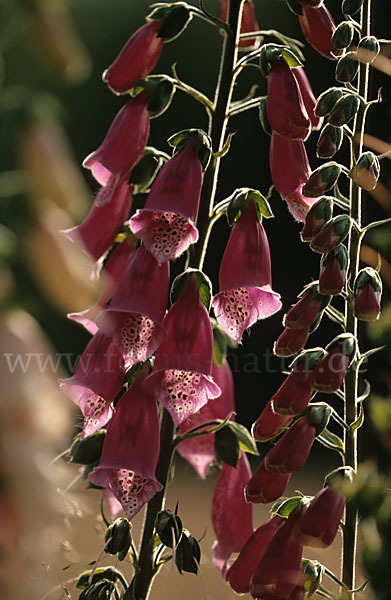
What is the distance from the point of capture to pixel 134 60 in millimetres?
980

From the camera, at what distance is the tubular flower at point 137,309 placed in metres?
0.97

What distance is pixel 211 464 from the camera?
1.14m

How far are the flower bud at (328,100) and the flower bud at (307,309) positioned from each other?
18cm

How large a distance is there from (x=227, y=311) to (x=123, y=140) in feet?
0.74

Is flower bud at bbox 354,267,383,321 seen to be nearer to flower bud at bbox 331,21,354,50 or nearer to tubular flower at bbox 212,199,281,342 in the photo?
tubular flower at bbox 212,199,281,342

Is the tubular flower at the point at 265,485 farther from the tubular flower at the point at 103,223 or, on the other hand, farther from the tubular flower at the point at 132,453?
the tubular flower at the point at 103,223

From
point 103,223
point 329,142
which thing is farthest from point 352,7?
point 103,223

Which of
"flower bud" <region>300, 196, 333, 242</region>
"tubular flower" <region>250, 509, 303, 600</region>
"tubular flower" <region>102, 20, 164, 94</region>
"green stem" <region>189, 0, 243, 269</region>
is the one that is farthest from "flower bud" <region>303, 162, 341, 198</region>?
"tubular flower" <region>250, 509, 303, 600</region>

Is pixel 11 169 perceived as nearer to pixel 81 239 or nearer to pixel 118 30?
pixel 81 239

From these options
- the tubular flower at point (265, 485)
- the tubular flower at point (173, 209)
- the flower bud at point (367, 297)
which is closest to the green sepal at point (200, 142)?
the tubular flower at point (173, 209)

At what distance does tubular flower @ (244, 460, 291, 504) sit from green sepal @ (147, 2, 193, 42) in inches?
19.0

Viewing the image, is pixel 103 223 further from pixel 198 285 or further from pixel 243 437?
pixel 243 437

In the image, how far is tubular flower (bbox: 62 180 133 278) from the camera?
1.05 metres

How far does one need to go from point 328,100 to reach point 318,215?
0.40 feet
